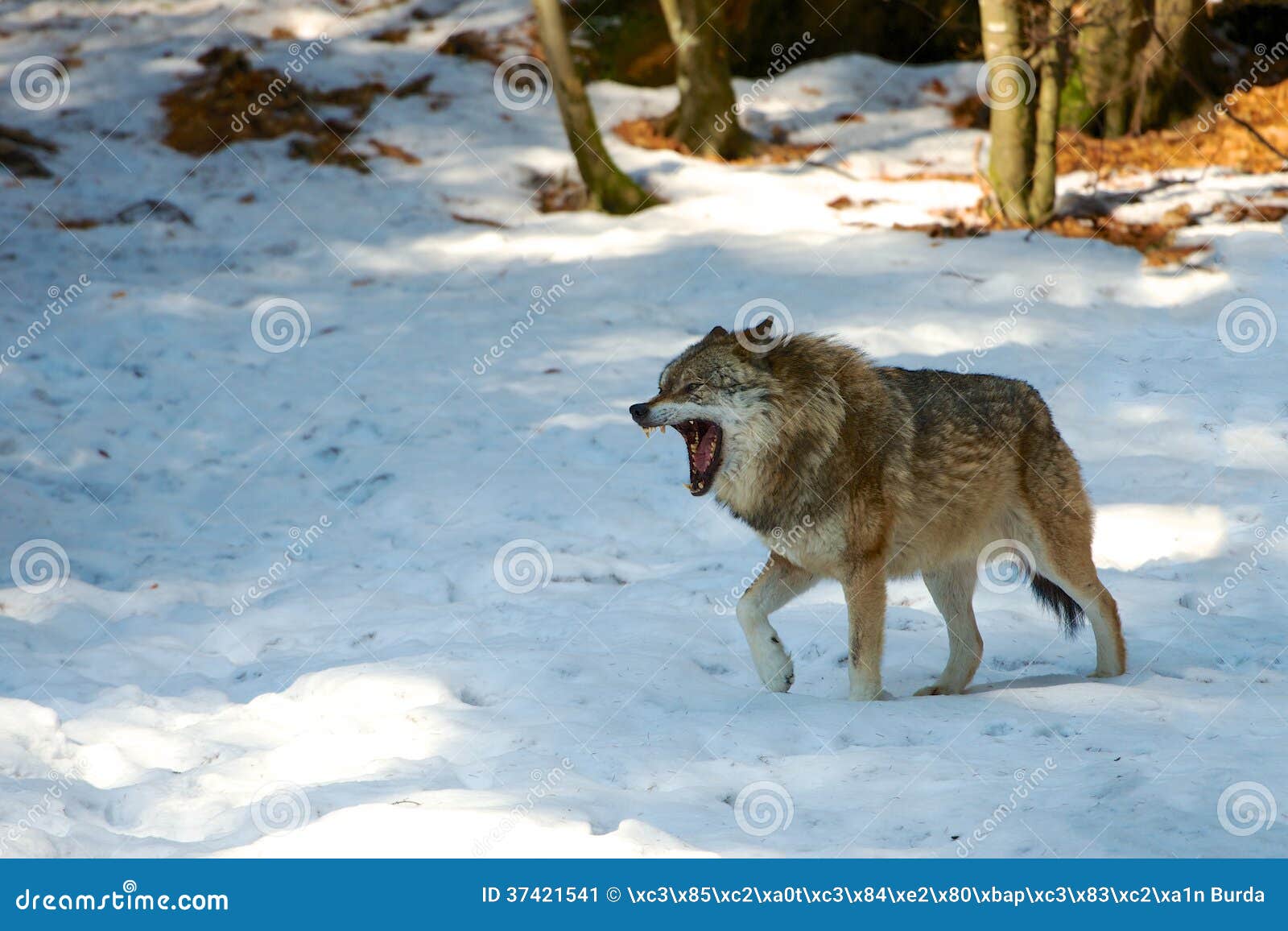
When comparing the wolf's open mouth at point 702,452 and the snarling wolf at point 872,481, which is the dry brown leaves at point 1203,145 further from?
the wolf's open mouth at point 702,452

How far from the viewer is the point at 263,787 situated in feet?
15.4

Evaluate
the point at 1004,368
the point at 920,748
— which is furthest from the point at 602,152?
the point at 920,748

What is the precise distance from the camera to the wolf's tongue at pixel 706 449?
18.3 feet

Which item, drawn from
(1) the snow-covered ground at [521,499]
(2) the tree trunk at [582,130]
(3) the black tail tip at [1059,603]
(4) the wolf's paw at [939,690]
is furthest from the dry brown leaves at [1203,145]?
(4) the wolf's paw at [939,690]

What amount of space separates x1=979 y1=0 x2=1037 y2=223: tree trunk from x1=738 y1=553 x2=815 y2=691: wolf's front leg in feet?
23.1

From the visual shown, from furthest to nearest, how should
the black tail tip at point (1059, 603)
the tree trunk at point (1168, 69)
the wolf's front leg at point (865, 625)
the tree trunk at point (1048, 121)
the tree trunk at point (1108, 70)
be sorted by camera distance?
the tree trunk at point (1168, 69)
the tree trunk at point (1108, 70)
the tree trunk at point (1048, 121)
the black tail tip at point (1059, 603)
the wolf's front leg at point (865, 625)

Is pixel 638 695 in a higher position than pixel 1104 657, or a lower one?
higher

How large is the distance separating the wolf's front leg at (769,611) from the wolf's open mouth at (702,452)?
53 cm

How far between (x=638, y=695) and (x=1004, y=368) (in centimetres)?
521

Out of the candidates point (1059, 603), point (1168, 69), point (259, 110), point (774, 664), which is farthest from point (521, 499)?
point (1168, 69)

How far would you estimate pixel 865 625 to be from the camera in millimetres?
5547

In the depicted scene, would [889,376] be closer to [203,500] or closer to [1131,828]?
[1131,828]

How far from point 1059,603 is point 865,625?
1294 mm

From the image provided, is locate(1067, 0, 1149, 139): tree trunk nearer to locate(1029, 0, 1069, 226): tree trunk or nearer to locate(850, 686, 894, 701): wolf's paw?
locate(1029, 0, 1069, 226): tree trunk
